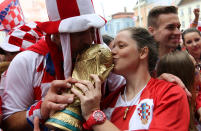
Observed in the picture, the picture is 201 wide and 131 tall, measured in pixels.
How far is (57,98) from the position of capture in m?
1.11

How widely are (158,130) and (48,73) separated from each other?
83 cm

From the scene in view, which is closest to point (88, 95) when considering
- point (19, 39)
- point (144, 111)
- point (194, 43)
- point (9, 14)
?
point (144, 111)

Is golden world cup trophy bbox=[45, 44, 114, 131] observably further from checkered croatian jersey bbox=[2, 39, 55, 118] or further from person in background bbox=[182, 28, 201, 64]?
person in background bbox=[182, 28, 201, 64]

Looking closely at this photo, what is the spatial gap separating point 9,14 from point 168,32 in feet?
6.74

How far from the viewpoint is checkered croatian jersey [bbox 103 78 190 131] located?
3.51 ft

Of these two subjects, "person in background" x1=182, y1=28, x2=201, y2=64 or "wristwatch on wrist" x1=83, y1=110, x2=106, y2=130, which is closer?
"wristwatch on wrist" x1=83, y1=110, x2=106, y2=130

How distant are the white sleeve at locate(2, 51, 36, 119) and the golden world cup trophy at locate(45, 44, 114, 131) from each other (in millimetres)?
397

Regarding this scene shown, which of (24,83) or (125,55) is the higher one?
(125,55)

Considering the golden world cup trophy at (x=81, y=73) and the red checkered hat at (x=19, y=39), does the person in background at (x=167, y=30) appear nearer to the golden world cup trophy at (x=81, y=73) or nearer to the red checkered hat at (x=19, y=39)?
the golden world cup trophy at (x=81, y=73)

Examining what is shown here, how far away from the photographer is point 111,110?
1.39 metres

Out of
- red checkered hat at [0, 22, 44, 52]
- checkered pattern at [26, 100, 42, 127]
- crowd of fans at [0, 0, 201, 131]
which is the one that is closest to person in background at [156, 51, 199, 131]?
crowd of fans at [0, 0, 201, 131]

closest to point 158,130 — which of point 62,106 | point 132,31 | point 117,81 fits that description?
point 62,106

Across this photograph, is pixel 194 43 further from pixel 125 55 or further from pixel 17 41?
pixel 17 41

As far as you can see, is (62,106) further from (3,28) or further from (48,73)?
(3,28)
